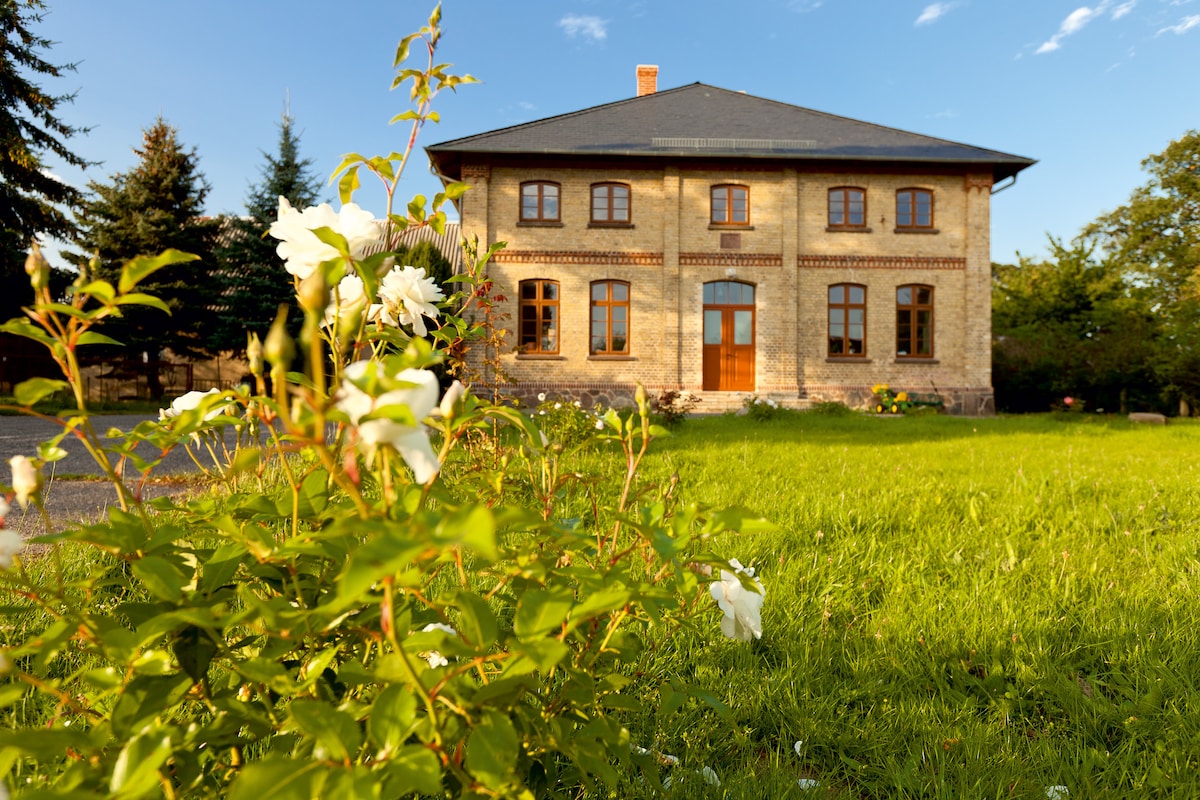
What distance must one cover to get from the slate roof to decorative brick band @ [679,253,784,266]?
83.3 inches

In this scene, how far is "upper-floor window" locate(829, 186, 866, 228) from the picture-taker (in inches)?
583

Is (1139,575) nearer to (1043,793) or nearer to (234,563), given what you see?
(1043,793)

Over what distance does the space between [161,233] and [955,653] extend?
2002cm

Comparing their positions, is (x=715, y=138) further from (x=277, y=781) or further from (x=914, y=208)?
(x=277, y=781)

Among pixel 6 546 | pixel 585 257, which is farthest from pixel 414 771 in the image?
pixel 585 257

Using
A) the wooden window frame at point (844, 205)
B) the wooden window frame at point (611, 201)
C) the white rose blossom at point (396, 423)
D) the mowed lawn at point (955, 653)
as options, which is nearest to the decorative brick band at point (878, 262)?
the wooden window frame at point (844, 205)

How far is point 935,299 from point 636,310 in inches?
271

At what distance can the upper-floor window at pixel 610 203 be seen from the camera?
14.7 m

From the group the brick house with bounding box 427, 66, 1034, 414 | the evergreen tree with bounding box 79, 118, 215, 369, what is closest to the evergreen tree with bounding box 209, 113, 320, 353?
the evergreen tree with bounding box 79, 118, 215, 369

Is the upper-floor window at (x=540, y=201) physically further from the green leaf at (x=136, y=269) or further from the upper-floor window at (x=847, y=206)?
→ the green leaf at (x=136, y=269)

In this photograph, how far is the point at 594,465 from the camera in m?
4.62

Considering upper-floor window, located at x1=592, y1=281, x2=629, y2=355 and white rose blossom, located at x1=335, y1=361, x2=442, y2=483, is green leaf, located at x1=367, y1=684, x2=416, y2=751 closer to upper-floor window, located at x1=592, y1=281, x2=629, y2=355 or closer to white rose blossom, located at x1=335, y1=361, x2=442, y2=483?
white rose blossom, located at x1=335, y1=361, x2=442, y2=483

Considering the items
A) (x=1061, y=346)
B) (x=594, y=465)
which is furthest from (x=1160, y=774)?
(x=1061, y=346)

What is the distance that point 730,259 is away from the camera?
1462 cm
